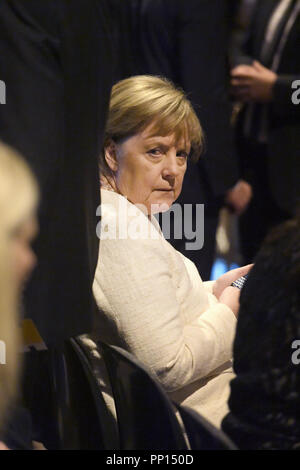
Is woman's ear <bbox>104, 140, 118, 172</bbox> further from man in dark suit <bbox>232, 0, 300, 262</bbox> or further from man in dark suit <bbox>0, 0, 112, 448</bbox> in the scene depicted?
man in dark suit <bbox>232, 0, 300, 262</bbox>

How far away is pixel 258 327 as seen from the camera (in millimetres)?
1223

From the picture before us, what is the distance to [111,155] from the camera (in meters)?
1.57

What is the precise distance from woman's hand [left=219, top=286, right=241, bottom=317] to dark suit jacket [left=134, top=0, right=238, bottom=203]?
231mm

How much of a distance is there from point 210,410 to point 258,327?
31 centimetres

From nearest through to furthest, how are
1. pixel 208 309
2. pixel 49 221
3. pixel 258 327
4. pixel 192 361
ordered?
pixel 258 327 < pixel 49 221 < pixel 192 361 < pixel 208 309

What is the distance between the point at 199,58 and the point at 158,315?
55cm

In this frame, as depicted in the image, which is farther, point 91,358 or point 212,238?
point 212,238

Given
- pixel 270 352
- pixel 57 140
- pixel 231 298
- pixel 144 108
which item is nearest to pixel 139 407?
pixel 270 352

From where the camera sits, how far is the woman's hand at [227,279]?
64.3 inches

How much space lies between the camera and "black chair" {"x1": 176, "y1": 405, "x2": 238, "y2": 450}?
109 centimetres

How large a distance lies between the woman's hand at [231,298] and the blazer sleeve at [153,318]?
0.28ft

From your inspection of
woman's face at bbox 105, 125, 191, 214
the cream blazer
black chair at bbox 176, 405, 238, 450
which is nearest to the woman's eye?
woman's face at bbox 105, 125, 191, 214
